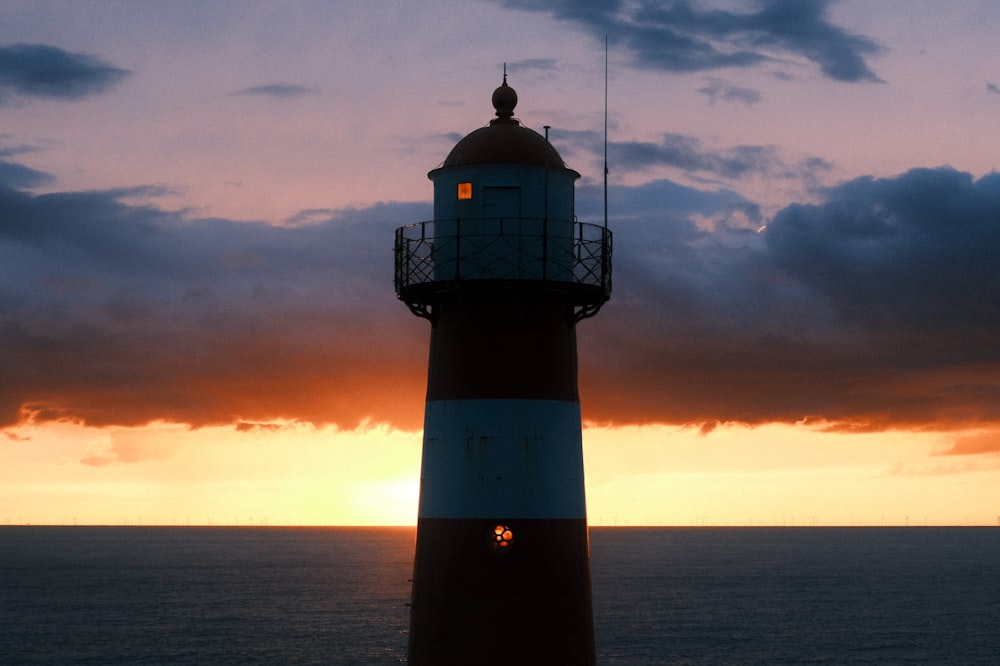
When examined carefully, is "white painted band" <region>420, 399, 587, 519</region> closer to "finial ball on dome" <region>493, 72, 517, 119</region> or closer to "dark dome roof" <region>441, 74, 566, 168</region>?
"dark dome roof" <region>441, 74, 566, 168</region>

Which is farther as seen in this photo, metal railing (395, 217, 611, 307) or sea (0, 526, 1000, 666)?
sea (0, 526, 1000, 666)

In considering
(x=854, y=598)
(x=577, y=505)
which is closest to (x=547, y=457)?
(x=577, y=505)

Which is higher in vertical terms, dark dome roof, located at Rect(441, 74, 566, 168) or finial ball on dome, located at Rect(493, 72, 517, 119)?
finial ball on dome, located at Rect(493, 72, 517, 119)

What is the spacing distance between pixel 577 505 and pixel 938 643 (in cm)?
9104

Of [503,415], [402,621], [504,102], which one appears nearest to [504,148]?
[504,102]

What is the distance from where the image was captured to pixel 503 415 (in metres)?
21.1

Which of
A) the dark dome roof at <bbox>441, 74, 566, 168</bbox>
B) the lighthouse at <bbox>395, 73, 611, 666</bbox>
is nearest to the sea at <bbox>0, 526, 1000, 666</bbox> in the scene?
the lighthouse at <bbox>395, 73, 611, 666</bbox>

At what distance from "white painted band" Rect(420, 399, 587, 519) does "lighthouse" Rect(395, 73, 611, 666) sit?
0.02 m

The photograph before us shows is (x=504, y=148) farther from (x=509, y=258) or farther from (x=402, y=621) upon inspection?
(x=402, y=621)

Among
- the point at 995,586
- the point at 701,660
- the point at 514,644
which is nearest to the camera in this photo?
the point at 514,644

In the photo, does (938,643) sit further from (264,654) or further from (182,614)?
(182,614)

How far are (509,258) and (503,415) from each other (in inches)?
105

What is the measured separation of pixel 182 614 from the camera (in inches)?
4926

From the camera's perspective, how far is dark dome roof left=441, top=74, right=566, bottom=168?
21.6 meters
